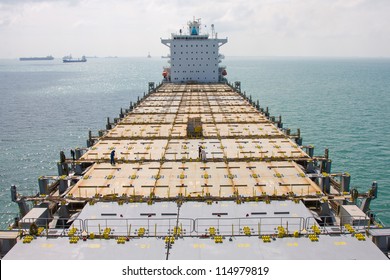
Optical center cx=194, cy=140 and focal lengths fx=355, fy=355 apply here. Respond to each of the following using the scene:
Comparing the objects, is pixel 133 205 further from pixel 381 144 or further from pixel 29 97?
pixel 29 97

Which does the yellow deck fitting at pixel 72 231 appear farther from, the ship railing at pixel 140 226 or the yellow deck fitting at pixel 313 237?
the yellow deck fitting at pixel 313 237

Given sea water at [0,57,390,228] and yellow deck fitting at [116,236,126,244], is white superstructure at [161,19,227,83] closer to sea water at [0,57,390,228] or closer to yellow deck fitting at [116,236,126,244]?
sea water at [0,57,390,228]

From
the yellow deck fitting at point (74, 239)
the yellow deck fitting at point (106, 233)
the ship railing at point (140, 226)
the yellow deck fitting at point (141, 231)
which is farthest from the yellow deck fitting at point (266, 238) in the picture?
the yellow deck fitting at point (74, 239)

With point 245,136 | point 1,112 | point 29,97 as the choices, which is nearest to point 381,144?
point 245,136

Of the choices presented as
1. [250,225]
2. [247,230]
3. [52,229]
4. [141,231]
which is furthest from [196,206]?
[52,229]

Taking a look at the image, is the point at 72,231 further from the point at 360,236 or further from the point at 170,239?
the point at 360,236

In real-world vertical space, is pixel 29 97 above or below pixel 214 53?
below

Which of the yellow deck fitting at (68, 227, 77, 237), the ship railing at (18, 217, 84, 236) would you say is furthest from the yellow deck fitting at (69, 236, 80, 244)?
the ship railing at (18, 217, 84, 236)
